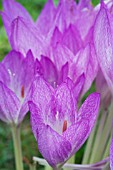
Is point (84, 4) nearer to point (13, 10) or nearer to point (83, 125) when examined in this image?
point (13, 10)

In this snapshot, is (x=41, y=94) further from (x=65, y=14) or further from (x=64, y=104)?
(x=65, y=14)

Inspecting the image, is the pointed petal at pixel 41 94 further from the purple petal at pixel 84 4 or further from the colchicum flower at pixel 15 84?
A: the purple petal at pixel 84 4

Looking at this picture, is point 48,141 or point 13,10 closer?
point 48,141

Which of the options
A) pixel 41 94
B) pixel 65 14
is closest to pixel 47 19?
pixel 65 14

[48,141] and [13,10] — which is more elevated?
[13,10]

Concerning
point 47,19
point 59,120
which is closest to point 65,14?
point 47,19

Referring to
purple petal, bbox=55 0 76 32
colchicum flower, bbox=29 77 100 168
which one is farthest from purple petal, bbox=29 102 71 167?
purple petal, bbox=55 0 76 32

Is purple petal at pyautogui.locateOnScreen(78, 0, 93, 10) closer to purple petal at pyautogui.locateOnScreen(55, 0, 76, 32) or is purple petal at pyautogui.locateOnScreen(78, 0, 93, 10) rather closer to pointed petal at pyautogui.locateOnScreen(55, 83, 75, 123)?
purple petal at pyautogui.locateOnScreen(55, 0, 76, 32)

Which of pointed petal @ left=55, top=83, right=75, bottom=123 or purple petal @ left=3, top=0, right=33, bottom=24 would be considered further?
purple petal @ left=3, top=0, right=33, bottom=24
